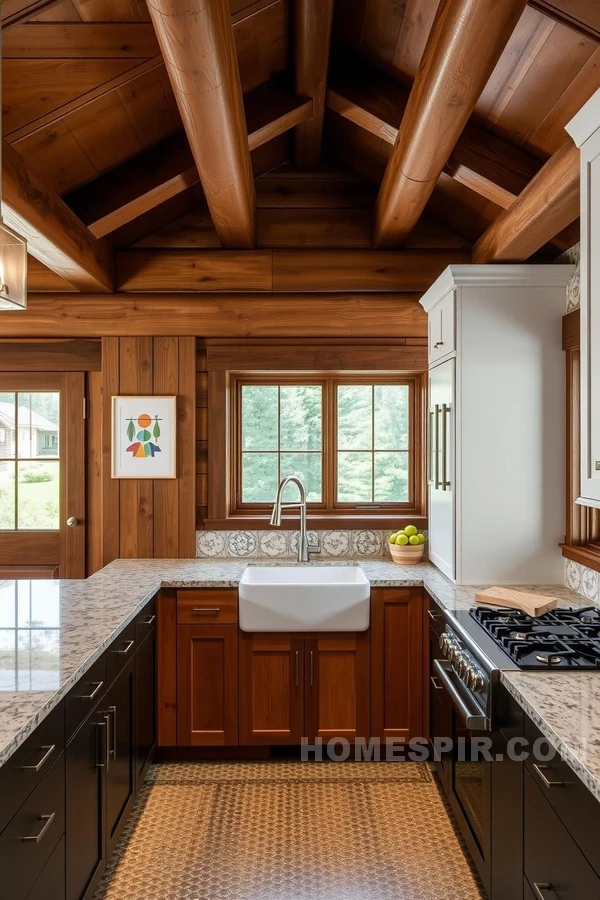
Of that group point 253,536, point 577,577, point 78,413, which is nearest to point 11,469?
point 78,413

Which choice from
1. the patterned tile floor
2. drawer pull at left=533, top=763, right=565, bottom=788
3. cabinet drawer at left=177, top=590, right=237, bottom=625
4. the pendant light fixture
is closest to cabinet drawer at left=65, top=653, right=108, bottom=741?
the patterned tile floor

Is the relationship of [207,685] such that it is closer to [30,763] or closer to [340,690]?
[340,690]

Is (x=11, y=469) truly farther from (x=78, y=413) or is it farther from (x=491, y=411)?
(x=491, y=411)

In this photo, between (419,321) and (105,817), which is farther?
(419,321)

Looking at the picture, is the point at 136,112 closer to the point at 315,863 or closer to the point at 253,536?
the point at 253,536

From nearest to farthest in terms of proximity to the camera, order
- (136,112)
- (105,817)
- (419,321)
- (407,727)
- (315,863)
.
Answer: (105,817), (315,863), (136,112), (407,727), (419,321)

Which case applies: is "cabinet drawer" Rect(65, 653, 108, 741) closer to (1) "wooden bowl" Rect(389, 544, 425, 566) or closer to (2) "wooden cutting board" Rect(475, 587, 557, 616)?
(2) "wooden cutting board" Rect(475, 587, 557, 616)

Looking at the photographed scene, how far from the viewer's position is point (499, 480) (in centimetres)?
287

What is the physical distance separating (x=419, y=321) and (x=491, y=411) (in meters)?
0.91

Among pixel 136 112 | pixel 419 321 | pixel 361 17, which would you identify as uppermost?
pixel 361 17

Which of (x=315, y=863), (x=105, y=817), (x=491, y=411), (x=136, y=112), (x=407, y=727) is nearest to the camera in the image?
(x=105, y=817)

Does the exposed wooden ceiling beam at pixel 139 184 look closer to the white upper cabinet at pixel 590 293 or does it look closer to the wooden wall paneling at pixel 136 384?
the wooden wall paneling at pixel 136 384

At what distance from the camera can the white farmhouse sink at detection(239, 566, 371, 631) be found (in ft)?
9.76

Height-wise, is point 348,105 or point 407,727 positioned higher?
point 348,105
